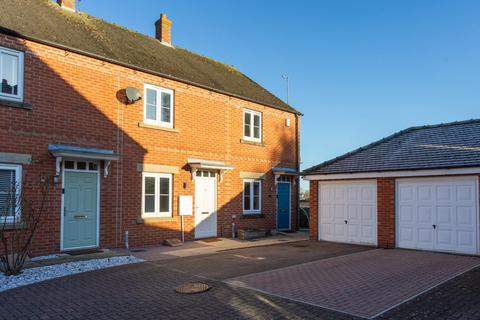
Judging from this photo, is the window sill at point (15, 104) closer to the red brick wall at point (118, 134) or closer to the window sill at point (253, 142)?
the red brick wall at point (118, 134)

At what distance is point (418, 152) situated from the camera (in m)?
13.5

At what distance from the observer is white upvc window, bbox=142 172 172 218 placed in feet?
44.1

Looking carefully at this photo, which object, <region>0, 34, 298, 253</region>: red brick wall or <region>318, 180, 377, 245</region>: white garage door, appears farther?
<region>318, 180, 377, 245</region>: white garage door

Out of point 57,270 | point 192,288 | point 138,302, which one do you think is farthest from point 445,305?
point 57,270

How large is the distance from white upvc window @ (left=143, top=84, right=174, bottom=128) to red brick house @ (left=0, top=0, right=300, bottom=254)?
0.04m

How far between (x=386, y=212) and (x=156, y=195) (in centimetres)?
779

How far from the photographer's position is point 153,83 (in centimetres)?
1379

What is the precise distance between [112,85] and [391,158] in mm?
9681

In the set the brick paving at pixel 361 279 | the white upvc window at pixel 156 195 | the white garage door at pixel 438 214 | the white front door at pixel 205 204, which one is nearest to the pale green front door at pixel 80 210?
the white upvc window at pixel 156 195

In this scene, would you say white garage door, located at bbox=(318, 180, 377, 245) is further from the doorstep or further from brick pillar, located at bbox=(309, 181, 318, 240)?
the doorstep

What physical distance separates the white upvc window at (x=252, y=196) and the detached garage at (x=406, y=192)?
2865 millimetres

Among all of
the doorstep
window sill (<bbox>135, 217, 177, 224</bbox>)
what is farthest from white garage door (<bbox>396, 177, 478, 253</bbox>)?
window sill (<bbox>135, 217, 177, 224</bbox>)

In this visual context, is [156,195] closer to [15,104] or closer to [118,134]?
[118,134]

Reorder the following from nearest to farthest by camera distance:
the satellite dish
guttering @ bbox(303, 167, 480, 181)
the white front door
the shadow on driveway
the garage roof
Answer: the shadow on driveway → guttering @ bbox(303, 167, 480, 181) → the garage roof → the satellite dish → the white front door
